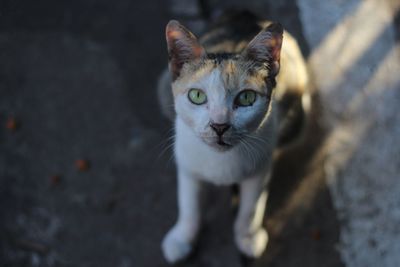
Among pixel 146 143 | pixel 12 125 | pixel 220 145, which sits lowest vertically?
pixel 146 143

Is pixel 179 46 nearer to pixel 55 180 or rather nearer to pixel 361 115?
pixel 55 180

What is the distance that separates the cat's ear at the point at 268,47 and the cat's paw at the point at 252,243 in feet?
Answer: 3.10

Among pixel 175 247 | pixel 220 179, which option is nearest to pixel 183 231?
pixel 175 247

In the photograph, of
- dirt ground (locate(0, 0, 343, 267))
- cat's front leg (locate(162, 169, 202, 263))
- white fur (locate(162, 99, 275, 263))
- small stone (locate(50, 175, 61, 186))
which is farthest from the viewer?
small stone (locate(50, 175, 61, 186))

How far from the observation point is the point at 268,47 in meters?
1.88

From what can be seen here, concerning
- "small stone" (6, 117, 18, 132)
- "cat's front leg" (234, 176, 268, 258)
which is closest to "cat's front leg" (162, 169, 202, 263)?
"cat's front leg" (234, 176, 268, 258)

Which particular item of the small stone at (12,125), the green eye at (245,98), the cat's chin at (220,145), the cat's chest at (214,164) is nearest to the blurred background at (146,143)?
the small stone at (12,125)

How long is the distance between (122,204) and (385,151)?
1461mm

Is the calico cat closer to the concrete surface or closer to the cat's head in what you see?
the cat's head

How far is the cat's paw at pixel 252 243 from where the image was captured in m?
2.51

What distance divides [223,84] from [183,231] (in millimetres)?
998

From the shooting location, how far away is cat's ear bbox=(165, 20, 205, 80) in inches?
72.1

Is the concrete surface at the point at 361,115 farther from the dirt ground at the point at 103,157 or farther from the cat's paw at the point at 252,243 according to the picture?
the cat's paw at the point at 252,243

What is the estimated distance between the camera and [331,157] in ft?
9.12
